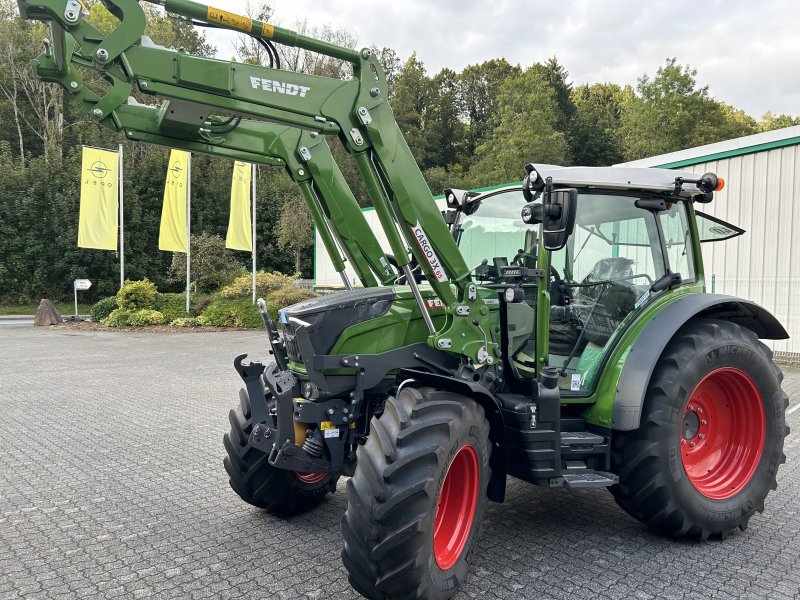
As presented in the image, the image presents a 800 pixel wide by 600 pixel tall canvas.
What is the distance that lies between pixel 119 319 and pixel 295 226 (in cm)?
1191

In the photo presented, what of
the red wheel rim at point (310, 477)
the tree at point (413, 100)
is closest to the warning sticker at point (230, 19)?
the red wheel rim at point (310, 477)

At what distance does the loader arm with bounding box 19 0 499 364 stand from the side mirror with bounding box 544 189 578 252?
0.57 m

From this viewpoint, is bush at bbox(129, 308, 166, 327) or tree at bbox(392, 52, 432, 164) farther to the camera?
tree at bbox(392, 52, 432, 164)

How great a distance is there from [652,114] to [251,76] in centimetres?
3949

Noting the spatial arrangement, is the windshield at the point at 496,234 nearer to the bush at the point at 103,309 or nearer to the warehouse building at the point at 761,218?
the warehouse building at the point at 761,218

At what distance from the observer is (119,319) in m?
19.8

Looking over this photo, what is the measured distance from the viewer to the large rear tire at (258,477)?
4.03m

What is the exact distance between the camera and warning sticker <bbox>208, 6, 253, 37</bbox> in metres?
2.85

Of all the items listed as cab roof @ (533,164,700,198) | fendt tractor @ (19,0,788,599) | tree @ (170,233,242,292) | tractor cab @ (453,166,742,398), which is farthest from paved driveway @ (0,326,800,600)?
tree @ (170,233,242,292)

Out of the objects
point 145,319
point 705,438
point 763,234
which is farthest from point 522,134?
point 705,438

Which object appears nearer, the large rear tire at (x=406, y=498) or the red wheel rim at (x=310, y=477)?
the large rear tire at (x=406, y=498)

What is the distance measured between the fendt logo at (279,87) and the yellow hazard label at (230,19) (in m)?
0.24

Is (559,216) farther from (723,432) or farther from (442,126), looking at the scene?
(442,126)

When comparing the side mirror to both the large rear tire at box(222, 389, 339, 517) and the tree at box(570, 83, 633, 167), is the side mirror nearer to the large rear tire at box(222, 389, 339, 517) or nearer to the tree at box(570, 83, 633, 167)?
the large rear tire at box(222, 389, 339, 517)
